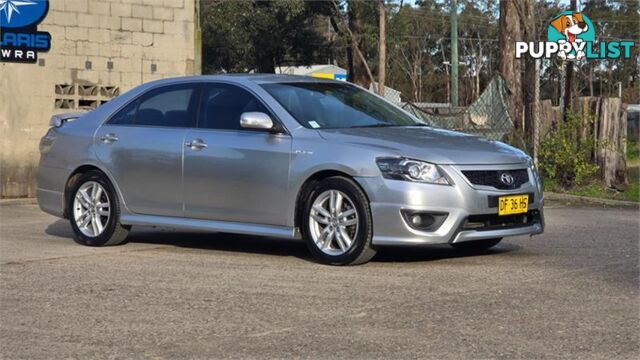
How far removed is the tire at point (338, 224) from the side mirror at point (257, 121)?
26.9 inches

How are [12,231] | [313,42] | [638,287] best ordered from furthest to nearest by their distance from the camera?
[313,42] < [12,231] < [638,287]

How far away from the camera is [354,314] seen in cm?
588

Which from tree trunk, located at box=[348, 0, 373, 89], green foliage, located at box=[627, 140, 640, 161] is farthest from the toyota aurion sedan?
tree trunk, located at box=[348, 0, 373, 89]

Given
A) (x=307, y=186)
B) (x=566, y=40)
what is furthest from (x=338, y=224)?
(x=566, y=40)

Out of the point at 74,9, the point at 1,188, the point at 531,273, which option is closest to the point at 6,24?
the point at 74,9

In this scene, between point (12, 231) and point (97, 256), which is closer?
point (97, 256)

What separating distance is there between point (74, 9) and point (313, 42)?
26816 mm

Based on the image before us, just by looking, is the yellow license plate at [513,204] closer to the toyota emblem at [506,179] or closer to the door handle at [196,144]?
the toyota emblem at [506,179]

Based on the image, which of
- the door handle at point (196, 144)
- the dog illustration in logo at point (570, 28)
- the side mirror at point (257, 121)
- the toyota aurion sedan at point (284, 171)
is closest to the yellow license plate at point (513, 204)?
the toyota aurion sedan at point (284, 171)

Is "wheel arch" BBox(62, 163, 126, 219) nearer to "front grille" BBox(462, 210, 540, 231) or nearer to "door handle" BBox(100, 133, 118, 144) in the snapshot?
"door handle" BBox(100, 133, 118, 144)

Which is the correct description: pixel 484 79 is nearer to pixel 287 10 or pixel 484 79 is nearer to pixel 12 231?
pixel 287 10

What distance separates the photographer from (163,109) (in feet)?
29.3

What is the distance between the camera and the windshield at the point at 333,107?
26.8 feet

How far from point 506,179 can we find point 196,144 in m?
2.62
